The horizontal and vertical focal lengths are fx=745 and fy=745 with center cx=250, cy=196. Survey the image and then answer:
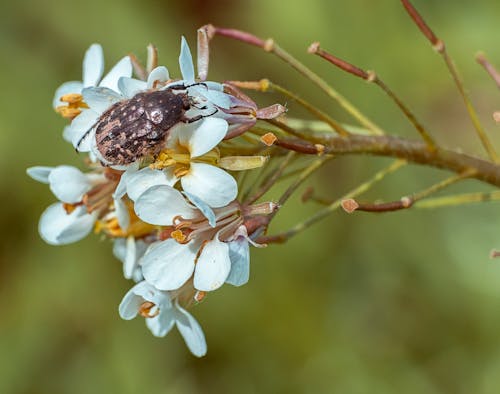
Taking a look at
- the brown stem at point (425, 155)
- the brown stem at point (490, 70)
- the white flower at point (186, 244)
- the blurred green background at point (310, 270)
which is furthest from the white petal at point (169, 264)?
the blurred green background at point (310, 270)

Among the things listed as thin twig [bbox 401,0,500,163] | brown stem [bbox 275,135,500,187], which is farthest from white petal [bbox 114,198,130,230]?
thin twig [bbox 401,0,500,163]

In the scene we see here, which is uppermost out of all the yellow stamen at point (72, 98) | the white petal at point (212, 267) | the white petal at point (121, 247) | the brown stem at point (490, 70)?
the brown stem at point (490, 70)

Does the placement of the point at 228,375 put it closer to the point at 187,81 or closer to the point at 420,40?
the point at 420,40

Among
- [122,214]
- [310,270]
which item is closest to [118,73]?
[122,214]

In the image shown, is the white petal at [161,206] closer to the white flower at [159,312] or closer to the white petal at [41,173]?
the white flower at [159,312]

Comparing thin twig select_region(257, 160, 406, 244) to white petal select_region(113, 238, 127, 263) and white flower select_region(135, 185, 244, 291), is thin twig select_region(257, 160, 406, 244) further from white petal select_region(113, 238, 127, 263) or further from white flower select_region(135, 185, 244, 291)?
white petal select_region(113, 238, 127, 263)

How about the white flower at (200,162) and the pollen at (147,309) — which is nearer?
the white flower at (200,162)

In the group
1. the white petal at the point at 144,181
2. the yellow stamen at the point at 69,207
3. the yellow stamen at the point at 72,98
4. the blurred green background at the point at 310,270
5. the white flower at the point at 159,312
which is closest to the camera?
the white petal at the point at 144,181

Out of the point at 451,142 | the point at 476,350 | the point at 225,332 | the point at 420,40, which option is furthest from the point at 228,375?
the point at 420,40
